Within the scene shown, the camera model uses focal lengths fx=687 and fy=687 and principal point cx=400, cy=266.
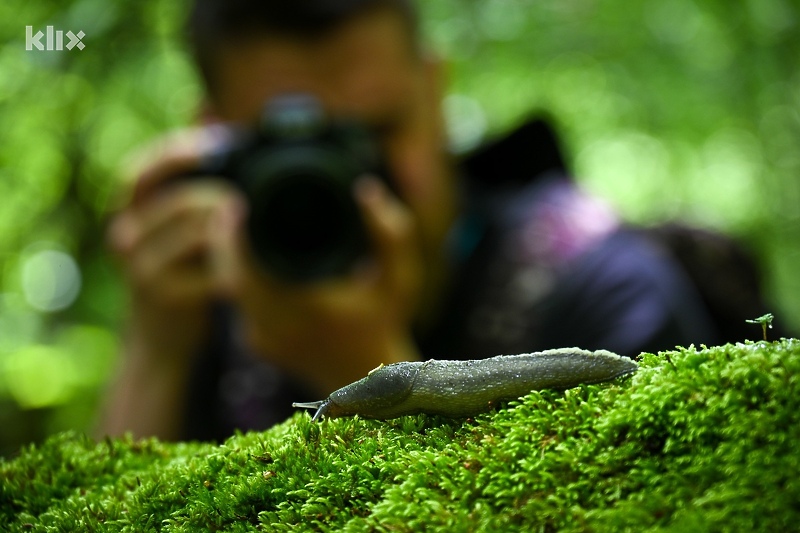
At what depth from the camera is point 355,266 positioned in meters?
4.85

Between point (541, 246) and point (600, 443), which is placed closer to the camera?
point (600, 443)

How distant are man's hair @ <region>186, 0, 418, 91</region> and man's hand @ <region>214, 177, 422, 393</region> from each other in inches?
61.7

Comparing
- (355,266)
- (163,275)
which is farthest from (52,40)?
(355,266)

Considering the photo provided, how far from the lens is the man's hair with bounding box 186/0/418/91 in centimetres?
570

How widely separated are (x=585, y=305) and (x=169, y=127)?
6.79 meters

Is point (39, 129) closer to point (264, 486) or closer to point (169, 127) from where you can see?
point (169, 127)

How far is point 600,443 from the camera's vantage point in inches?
59.9

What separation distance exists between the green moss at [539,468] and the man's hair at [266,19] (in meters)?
4.52

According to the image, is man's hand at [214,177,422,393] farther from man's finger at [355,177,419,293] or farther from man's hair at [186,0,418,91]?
man's hair at [186,0,418,91]

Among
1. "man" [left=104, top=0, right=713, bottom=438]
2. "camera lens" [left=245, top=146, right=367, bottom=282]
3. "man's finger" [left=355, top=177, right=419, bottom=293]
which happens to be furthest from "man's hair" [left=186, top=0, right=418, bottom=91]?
"camera lens" [left=245, top=146, right=367, bottom=282]

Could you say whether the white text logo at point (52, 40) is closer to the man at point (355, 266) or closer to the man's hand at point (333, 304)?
the man at point (355, 266)

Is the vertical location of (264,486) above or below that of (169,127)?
below

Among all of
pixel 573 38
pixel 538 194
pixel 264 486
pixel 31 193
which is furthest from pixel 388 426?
pixel 31 193

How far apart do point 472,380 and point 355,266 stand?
3.20 meters
